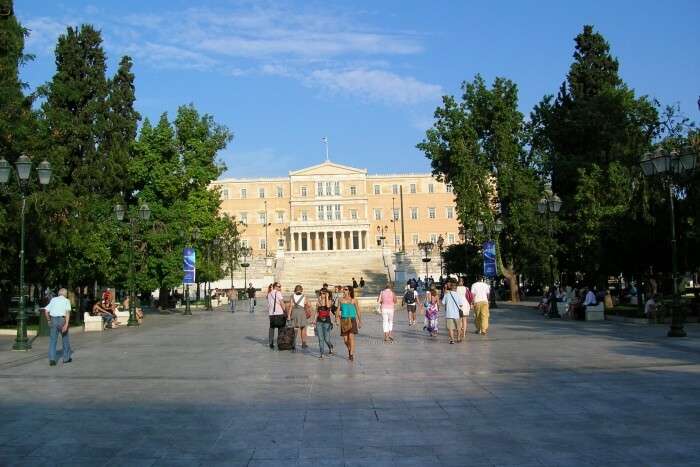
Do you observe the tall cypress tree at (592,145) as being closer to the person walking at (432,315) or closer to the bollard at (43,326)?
the person walking at (432,315)

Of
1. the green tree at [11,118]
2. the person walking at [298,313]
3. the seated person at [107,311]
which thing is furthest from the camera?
the seated person at [107,311]

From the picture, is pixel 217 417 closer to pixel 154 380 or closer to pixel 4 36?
pixel 154 380

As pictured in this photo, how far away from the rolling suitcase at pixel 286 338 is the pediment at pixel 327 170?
11215 cm

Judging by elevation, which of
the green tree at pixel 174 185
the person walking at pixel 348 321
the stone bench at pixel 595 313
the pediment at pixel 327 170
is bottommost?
the stone bench at pixel 595 313

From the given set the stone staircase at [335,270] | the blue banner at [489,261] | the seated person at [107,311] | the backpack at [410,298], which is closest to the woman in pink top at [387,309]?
the backpack at [410,298]

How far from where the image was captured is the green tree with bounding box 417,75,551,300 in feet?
154

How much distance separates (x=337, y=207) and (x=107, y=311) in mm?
99183

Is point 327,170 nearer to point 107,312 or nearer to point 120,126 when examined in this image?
point 120,126

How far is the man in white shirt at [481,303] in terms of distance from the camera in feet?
68.8

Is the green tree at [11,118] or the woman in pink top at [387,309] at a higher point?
the green tree at [11,118]

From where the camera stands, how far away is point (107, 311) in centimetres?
2975

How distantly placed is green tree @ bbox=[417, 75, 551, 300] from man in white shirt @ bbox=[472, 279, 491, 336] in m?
23.6

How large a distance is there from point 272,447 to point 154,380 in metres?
6.09

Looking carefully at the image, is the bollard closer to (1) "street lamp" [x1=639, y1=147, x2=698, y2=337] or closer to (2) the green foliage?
(2) the green foliage
